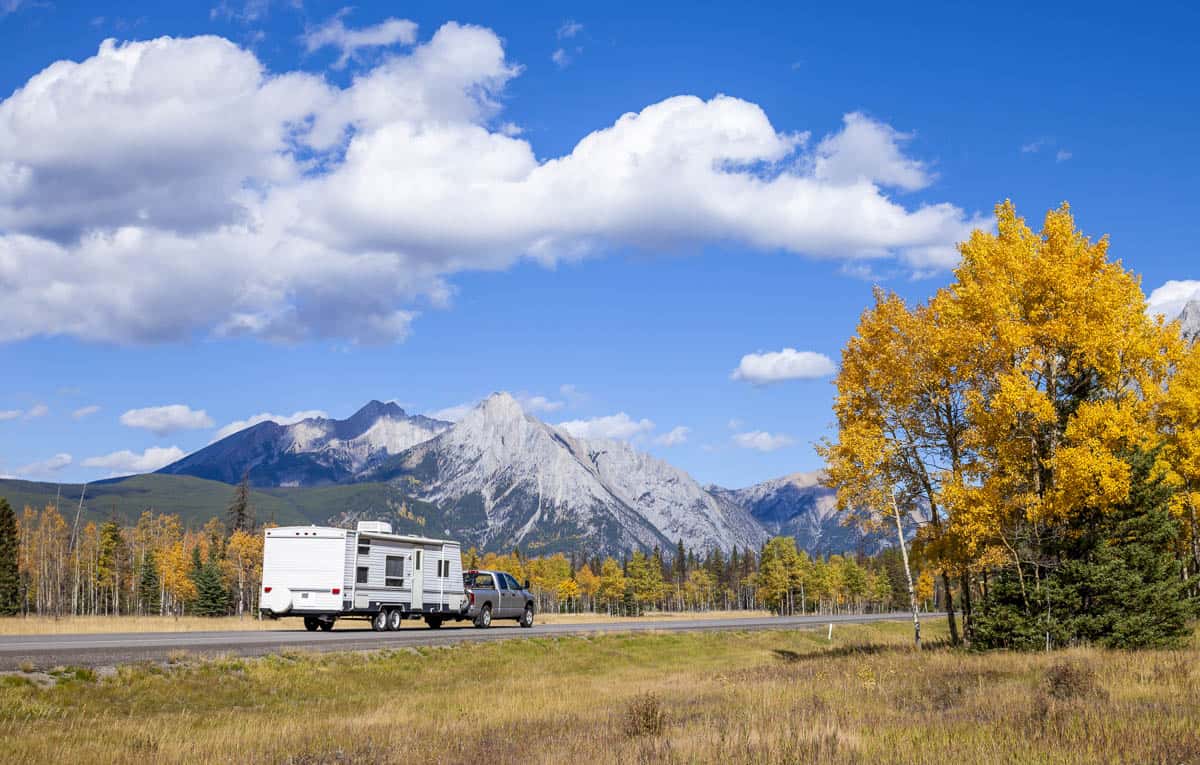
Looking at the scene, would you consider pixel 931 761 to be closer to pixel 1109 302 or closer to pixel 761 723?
pixel 761 723

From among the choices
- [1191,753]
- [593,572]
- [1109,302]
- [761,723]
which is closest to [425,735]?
[761,723]

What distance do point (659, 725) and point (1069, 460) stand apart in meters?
13.8

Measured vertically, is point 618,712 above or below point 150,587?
above

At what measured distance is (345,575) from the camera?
32.1 m

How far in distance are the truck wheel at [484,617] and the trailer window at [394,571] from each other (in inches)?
185

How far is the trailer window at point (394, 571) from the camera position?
34.3 meters

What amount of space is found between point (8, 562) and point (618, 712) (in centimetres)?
9247

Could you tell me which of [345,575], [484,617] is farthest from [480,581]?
[345,575]

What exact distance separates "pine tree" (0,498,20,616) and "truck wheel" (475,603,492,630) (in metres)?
64.8

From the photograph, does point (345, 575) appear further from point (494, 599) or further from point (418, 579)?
point (494, 599)

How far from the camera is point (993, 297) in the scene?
22.7m

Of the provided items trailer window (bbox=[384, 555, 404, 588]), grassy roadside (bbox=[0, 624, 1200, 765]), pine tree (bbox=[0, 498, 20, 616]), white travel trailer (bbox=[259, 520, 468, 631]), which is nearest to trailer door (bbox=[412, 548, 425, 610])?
white travel trailer (bbox=[259, 520, 468, 631])

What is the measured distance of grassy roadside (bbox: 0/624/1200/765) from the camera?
9.45 m

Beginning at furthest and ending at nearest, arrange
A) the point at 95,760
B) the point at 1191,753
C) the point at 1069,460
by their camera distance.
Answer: the point at 1069,460 < the point at 95,760 < the point at 1191,753
